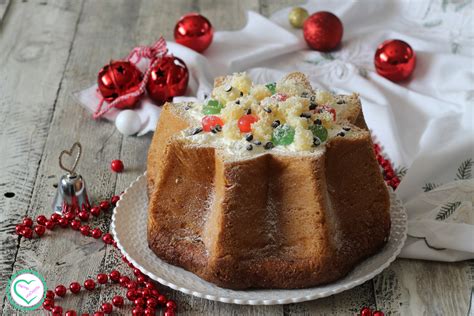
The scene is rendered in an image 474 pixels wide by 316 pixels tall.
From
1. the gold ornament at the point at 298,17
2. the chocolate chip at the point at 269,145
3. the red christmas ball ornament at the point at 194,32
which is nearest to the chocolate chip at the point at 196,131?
the chocolate chip at the point at 269,145

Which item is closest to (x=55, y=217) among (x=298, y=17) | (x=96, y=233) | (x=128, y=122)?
(x=96, y=233)

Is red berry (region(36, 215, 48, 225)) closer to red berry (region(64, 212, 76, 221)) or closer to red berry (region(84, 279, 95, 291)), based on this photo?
red berry (region(64, 212, 76, 221))

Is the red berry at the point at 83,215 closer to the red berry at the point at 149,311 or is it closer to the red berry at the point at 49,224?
the red berry at the point at 49,224

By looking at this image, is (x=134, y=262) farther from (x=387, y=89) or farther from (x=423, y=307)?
(x=387, y=89)

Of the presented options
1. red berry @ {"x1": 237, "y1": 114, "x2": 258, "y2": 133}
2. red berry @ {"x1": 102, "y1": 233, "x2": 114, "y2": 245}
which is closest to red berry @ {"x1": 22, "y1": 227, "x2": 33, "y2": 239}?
red berry @ {"x1": 102, "y1": 233, "x2": 114, "y2": 245}

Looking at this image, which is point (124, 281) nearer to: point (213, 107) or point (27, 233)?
point (27, 233)

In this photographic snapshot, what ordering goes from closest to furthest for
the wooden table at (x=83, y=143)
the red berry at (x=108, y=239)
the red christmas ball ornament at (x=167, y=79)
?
the wooden table at (x=83, y=143)
the red berry at (x=108, y=239)
the red christmas ball ornament at (x=167, y=79)

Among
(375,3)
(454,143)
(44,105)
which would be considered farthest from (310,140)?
(375,3)
